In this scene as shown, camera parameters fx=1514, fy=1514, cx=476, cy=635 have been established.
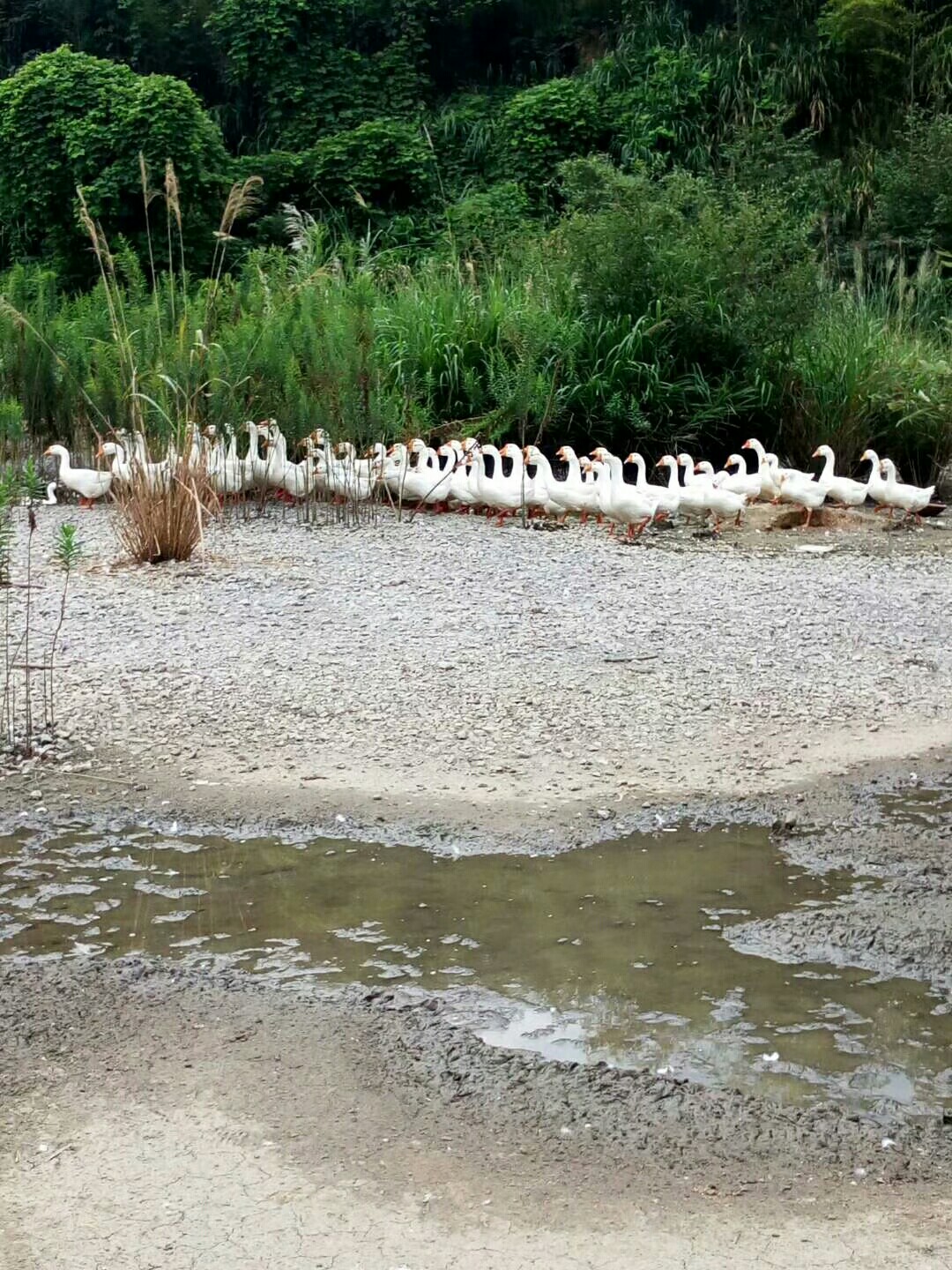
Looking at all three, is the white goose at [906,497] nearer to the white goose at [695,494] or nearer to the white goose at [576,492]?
the white goose at [695,494]

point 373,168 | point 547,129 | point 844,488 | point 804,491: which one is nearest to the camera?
point 804,491

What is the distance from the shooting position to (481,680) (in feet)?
21.2

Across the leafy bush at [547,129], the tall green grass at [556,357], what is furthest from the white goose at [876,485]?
the leafy bush at [547,129]

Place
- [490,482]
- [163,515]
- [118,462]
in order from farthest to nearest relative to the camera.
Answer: [490,482] < [118,462] < [163,515]

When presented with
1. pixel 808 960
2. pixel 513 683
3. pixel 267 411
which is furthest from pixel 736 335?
pixel 808 960

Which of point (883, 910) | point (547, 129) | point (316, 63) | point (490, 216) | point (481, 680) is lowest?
point (883, 910)

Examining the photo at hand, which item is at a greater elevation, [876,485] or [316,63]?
[316,63]

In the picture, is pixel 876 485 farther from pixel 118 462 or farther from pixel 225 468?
pixel 118 462

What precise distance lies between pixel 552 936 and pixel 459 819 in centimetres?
91

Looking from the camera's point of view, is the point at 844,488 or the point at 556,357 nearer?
the point at 844,488

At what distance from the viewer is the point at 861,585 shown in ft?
28.0

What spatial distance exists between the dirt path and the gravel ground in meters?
1.59

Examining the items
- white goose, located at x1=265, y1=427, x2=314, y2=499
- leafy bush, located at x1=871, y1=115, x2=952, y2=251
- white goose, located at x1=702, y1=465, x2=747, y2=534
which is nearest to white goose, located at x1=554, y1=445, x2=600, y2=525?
white goose, located at x1=702, y1=465, x2=747, y2=534

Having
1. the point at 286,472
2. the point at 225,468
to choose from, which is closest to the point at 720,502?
the point at 286,472
